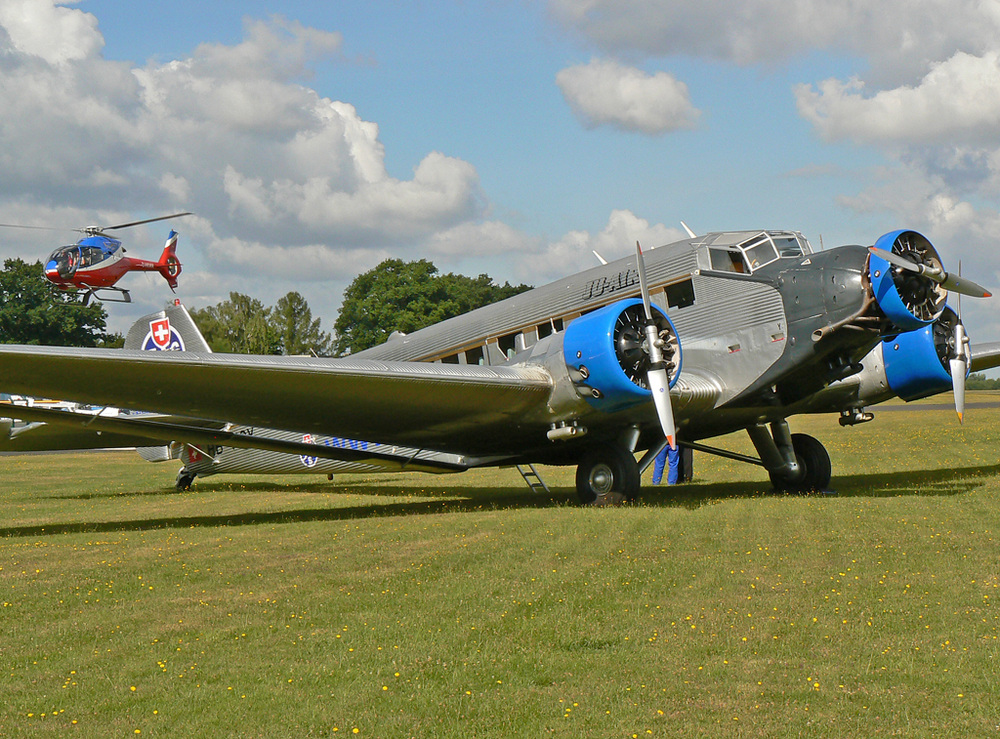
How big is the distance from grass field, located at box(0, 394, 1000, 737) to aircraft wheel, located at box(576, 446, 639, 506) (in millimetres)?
549

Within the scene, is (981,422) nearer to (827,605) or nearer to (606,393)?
(606,393)

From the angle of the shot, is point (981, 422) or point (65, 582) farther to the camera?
point (981, 422)

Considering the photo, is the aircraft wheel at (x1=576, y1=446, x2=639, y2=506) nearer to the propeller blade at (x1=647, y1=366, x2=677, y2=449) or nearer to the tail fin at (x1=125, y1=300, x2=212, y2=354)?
the propeller blade at (x1=647, y1=366, x2=677, y2=449)

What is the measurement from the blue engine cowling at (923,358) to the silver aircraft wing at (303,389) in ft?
17.8

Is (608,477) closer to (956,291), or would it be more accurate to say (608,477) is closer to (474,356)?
(474,356)

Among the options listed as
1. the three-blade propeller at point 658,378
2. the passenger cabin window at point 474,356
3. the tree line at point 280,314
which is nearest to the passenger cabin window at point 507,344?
the passenger cabin window at point 474,356

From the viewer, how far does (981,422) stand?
2783 centimetres

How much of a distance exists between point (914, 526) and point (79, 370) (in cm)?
853

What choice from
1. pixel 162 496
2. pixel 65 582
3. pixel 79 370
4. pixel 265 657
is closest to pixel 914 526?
pixel 265 657

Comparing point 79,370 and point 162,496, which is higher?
point 79,370

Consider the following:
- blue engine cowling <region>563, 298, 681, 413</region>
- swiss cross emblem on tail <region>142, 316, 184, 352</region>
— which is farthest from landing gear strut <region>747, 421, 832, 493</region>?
swiss cross emblem on tail <region>142, 316, 184, 352</region>

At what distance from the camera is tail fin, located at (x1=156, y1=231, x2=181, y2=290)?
47.5m

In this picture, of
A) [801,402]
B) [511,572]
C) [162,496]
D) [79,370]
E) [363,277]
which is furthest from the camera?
[363,277]

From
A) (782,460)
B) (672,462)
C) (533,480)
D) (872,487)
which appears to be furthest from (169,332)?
(872,487)
